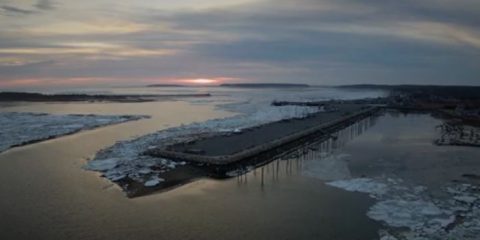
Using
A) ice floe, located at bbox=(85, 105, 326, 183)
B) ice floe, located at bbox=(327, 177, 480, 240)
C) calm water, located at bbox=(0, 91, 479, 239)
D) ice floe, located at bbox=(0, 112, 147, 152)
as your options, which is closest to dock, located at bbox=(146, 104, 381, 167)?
ice floe, located at bbox=(85, 105, 326, 183)

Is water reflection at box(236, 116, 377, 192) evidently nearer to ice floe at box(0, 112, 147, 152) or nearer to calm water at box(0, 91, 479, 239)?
calm water at box(0, 91, 479, 239)

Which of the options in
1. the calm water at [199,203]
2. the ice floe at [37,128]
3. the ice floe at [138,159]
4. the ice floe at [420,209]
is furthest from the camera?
the ice floe at [37,128]

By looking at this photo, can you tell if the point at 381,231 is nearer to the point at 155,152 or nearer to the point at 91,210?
the point at 91,210

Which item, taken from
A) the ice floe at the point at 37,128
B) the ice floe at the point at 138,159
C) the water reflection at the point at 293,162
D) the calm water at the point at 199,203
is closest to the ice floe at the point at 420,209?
the calm water at the point at 199,203

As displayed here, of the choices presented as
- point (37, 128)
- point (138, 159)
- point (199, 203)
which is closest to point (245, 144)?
point (138, 159)

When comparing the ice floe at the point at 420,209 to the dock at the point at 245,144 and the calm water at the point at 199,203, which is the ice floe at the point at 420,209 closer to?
the calm water at the point at 199,203

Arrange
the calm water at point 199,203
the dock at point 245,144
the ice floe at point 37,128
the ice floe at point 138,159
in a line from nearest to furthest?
the calm water at point 199,203
the ice floe at point 138,159
the dock at point 245,144
the ice floe at point 37,128

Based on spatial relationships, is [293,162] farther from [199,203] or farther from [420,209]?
[420,209]
